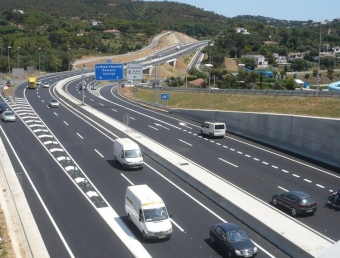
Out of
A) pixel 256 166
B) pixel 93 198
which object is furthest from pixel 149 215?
pixel 256 166

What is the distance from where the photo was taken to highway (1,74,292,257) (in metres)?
21.7

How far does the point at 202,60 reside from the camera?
161 meters

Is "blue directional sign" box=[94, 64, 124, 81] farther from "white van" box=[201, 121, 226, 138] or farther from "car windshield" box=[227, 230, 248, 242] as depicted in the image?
"car windshield" box=[227, 230, 248, 242]

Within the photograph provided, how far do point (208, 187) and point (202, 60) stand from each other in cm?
13487

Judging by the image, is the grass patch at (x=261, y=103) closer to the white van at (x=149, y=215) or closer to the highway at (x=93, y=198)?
the highway at (x=93, y=198)

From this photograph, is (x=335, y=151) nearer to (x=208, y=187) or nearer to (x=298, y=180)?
(x=298, y=180)

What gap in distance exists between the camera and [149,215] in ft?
73.8

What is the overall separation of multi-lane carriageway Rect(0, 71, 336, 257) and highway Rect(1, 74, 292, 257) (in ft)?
0.14

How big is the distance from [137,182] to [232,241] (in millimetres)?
11563

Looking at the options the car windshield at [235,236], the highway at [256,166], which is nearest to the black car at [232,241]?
the car windshield at [235,236]

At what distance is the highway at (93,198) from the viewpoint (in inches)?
856

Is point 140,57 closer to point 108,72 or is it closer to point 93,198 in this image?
point 108,72

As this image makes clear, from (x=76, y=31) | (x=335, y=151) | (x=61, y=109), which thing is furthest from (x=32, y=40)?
(x=335, y=151)

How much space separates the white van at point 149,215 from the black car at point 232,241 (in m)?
2.18
